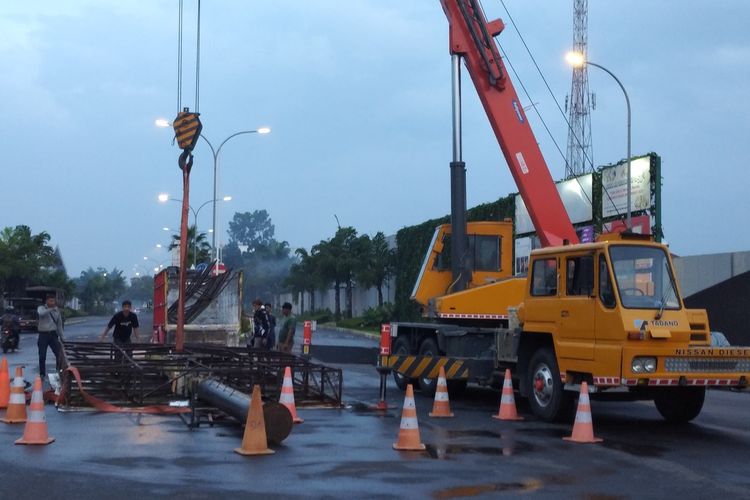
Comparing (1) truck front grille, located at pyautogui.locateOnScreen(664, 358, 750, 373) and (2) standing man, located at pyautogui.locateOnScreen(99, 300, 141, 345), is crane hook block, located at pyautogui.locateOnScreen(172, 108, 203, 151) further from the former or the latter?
(1) truck front grille, located at pyautogui.locateOnScreen(664, 358, 750, 373)

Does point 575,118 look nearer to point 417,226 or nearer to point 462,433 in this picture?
point 417,226

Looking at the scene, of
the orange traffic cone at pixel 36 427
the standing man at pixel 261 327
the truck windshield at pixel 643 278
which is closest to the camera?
the orange traffic cone at pixel 36 427

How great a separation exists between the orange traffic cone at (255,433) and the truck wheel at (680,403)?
6.08m

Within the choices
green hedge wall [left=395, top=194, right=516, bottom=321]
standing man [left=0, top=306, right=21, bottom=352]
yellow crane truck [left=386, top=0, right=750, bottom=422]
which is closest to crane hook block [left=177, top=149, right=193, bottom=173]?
yellow crane truck [left=386, top=0, right=750, bottom=422]

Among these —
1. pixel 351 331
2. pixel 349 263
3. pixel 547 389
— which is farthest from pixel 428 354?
pixel 349 263

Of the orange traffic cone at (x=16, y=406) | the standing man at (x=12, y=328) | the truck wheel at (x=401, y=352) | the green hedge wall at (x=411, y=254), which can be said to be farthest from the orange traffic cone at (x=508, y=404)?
the green hedge wall at (x=411, y=254)

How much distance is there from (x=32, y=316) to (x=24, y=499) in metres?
44.6

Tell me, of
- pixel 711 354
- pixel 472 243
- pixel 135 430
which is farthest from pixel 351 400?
pixel 711 354

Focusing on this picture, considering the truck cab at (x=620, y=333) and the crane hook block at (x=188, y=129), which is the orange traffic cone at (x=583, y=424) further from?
the crane hook block at (x=188, y=129)

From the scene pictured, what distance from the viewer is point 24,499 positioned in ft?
25.8

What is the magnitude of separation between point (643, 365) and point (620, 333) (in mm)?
487

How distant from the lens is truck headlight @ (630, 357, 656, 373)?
12117 mm

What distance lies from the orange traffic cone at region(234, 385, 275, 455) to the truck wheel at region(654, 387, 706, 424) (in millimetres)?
6081

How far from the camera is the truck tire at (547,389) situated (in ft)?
43.9
